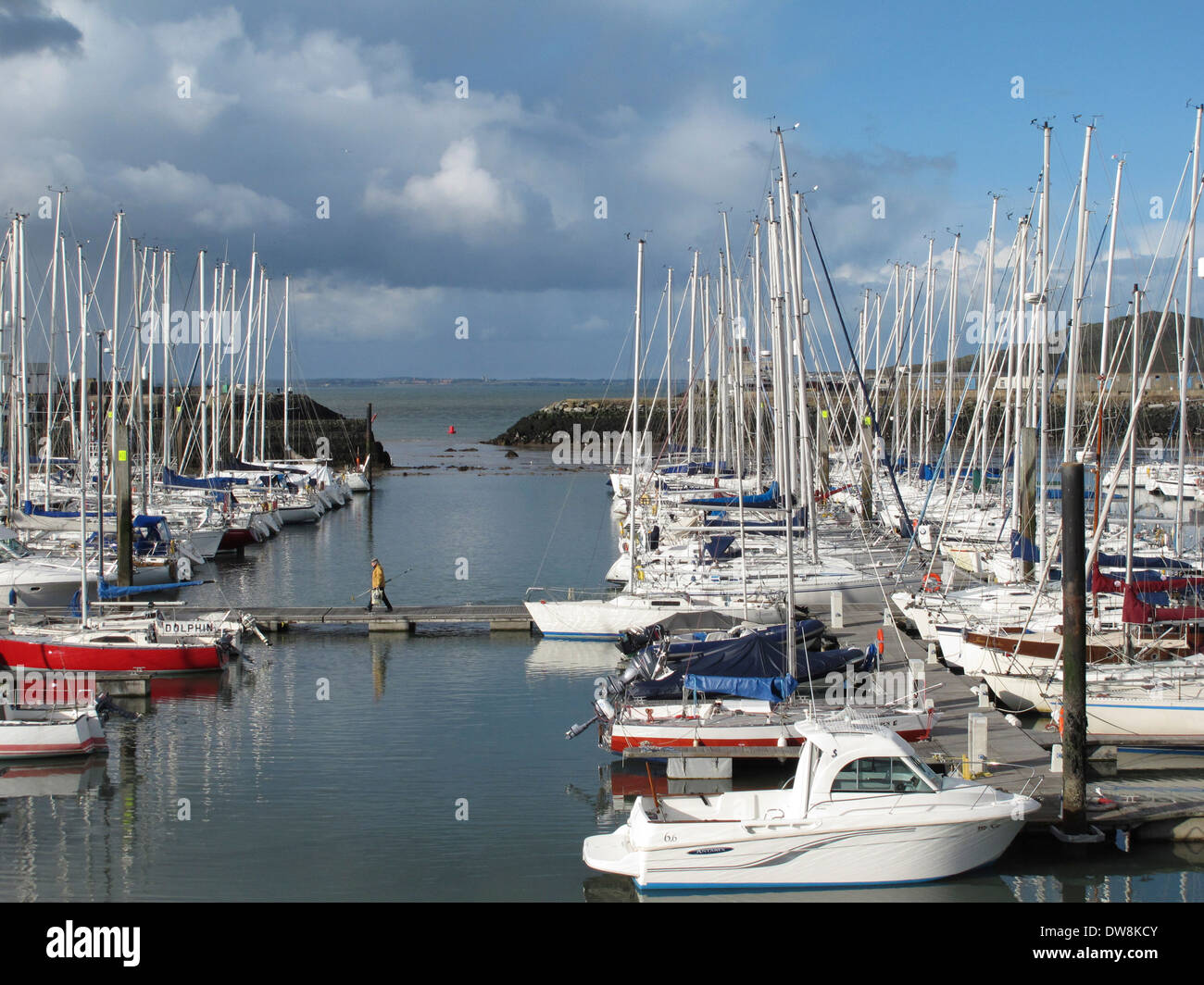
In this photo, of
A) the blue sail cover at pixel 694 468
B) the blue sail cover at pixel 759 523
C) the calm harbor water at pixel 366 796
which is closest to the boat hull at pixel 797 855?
the calm harbor water at pixel 366 796

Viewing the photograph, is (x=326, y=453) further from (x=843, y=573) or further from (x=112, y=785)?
(x=112, y=785)

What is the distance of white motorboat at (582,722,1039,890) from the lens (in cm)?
1463

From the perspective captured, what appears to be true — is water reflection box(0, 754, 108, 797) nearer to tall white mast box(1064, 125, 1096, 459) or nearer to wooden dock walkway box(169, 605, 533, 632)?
wooden dock walkway box(169, 605, 533, 632)

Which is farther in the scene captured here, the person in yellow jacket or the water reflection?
the person in yellow jacket

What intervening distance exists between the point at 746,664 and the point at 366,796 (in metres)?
6.81

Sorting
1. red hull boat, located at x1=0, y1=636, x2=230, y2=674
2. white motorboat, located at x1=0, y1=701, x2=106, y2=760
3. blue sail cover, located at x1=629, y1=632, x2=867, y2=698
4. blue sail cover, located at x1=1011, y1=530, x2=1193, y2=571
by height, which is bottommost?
white motorboat, located at x1=0, y1=701, x2=106, y2=760

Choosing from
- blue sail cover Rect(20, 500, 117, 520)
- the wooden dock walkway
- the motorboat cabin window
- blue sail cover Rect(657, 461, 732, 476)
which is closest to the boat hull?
the motorboat cabin window

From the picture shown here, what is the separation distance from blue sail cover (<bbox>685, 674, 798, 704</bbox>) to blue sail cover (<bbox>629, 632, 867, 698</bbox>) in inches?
2.6

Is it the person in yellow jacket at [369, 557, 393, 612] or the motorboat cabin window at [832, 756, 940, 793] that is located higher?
the person in yellow jacket at [369, 557, 393, 612]

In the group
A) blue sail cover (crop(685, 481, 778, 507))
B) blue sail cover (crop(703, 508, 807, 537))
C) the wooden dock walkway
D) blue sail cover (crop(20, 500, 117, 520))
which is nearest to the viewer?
the wooden dock walkway

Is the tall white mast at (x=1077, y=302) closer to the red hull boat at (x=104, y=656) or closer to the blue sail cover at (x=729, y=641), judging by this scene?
the blue sail cover at (x=729, y=641)

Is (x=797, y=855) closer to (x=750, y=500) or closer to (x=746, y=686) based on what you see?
(x=746, y=686)

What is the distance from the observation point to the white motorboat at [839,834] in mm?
14633

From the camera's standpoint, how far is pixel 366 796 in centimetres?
1911
